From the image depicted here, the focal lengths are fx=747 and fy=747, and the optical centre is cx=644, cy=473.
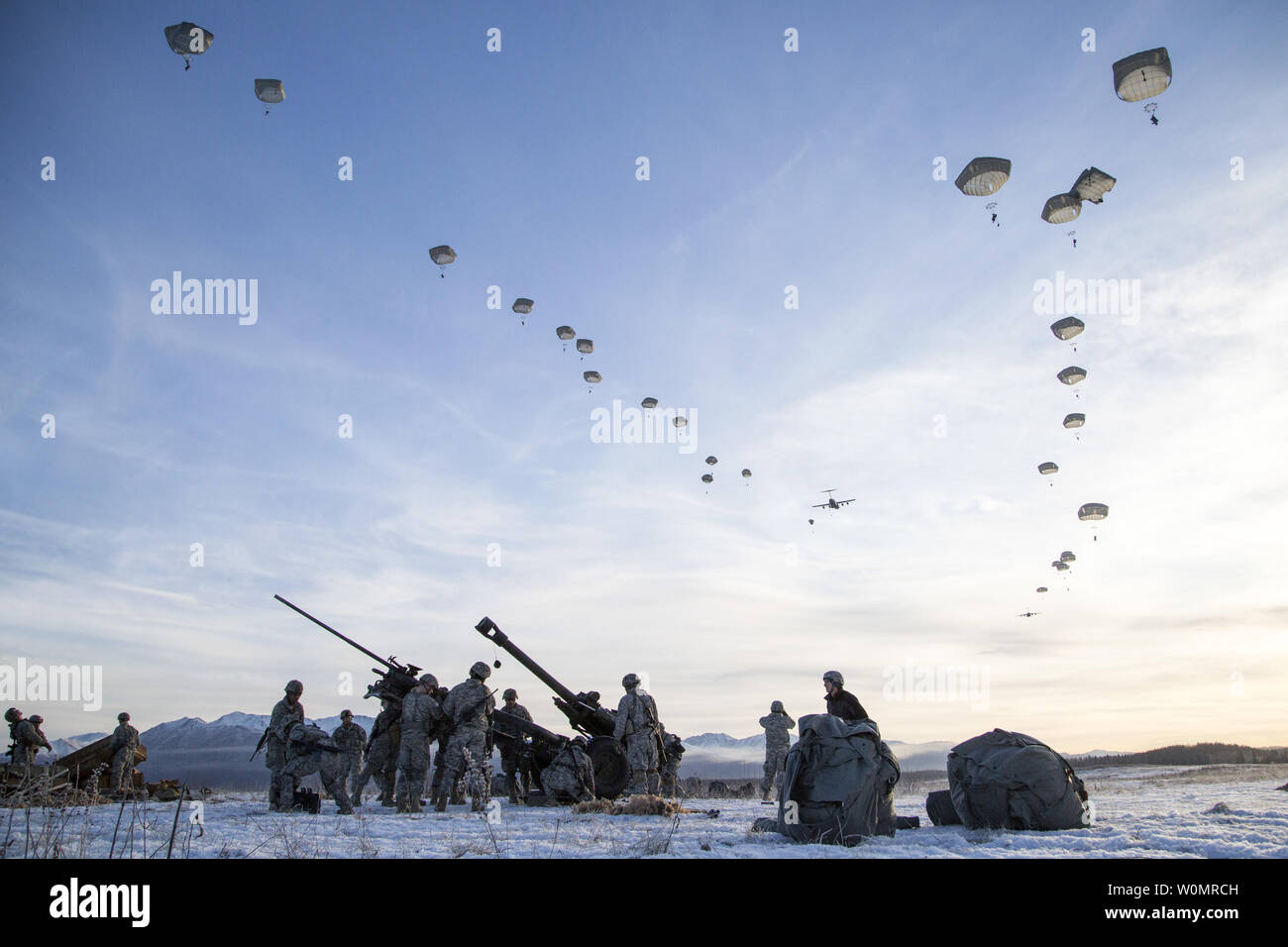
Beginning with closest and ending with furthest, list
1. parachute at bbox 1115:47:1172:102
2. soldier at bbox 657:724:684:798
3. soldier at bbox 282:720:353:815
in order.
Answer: soldier at bbox 282:720:353:815
soldier at bbox 657:724:684:798
parachute at bbox 1115:47:1172:102

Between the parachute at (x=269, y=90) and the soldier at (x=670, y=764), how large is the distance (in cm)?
2013

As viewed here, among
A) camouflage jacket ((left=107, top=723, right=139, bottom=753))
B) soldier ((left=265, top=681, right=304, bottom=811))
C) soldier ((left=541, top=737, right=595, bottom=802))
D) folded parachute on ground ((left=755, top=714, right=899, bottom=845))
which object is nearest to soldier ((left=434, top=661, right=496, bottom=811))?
soldier ((left=541, top=737, right=595, bottom=802))

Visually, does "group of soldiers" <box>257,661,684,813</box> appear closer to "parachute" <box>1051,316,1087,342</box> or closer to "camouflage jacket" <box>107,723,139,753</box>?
"camouflage jacket" <box>107,723,139,753</box>

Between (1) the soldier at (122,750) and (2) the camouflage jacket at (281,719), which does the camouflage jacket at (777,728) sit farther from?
(1) the soldier at (122,750)

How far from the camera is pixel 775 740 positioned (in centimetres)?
1819

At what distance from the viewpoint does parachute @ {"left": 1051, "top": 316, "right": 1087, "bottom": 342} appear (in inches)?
1138

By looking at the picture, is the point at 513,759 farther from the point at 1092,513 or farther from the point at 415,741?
the point at 1092,513

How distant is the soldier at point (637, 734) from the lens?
14.5 meters

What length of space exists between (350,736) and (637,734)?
19.1ft

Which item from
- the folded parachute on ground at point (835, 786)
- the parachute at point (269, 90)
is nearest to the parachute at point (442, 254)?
the parachute at point (269, 90)

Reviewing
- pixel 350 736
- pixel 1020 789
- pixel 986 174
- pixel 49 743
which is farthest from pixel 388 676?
pixel 986 174

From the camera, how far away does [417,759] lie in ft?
41.8

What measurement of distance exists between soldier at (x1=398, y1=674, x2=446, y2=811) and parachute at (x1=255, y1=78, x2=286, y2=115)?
17.6 meters
